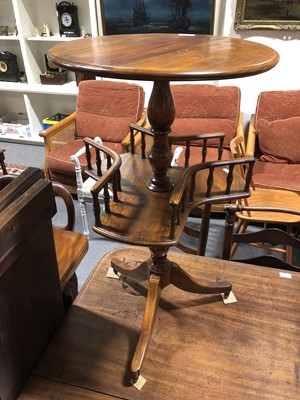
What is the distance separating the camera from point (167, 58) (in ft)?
2.25

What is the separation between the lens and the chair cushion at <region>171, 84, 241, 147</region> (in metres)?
2.59

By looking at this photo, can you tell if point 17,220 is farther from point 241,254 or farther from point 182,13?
point 182,13

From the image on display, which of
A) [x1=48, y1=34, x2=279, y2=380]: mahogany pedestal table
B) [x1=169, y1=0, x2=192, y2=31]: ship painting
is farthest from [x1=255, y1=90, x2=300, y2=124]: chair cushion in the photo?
[x1=48, y1=34, x2=279, y2=380]: mahogany pedestal table

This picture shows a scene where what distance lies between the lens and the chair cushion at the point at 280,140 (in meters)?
2.42

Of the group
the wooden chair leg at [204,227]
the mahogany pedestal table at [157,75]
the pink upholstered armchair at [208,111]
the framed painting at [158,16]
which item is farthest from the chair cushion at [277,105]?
the mahogany pedestal table at [157,75]

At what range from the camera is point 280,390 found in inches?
29.7

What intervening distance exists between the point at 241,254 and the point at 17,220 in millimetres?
1862

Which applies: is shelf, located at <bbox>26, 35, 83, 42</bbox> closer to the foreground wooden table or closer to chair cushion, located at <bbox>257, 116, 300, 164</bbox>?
chair cushion, located at <bbox>257, 116, 300, 164</bbox>

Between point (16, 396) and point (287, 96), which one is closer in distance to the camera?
point (16, 396)

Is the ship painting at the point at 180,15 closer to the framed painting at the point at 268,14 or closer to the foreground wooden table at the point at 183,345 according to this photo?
the framed painting at the point at 268,14

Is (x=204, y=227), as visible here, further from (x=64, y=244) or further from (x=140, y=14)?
(x=140, y=14)

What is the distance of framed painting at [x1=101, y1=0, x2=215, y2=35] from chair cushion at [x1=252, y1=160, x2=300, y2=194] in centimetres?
114

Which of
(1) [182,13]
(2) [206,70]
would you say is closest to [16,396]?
(2) [206,70]

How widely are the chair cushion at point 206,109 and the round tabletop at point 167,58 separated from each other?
173 cm
